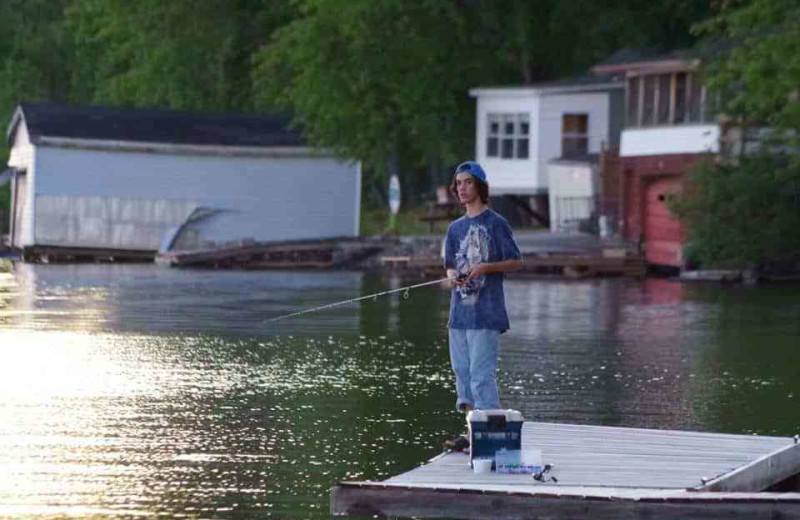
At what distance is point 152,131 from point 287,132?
15.8ft

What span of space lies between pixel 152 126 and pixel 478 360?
53.9 m

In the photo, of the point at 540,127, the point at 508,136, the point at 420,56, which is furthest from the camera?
the point at 508,136

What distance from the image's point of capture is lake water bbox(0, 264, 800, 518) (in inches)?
521

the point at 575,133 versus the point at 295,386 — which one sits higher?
the point at 575,133

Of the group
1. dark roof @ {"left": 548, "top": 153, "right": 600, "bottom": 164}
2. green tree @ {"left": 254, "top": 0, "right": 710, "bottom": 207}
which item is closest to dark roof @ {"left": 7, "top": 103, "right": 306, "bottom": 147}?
green tree @ {"left": 254, "top": 0, "right": 710, "bottom": 207}

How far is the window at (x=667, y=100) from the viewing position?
51.7 metres

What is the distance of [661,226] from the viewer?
172ft

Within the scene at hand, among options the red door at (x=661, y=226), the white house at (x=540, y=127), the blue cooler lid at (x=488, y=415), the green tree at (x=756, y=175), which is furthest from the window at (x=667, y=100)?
the blue cooler lid at (x=488, y=415)

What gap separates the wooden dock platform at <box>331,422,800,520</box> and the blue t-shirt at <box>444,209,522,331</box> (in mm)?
928

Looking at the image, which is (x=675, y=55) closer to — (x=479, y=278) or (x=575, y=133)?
(x=575, y=133)

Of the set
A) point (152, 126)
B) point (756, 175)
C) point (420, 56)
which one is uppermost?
point (420, 56)

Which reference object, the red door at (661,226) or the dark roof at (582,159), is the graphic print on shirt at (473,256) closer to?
the red door at (661,226)

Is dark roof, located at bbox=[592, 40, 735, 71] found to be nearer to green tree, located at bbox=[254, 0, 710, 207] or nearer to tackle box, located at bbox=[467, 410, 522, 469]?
green tree, located at bbox=[254, 0, 710, 207]

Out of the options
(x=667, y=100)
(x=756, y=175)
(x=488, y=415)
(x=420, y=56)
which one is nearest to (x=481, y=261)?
(x=488, y=415)
